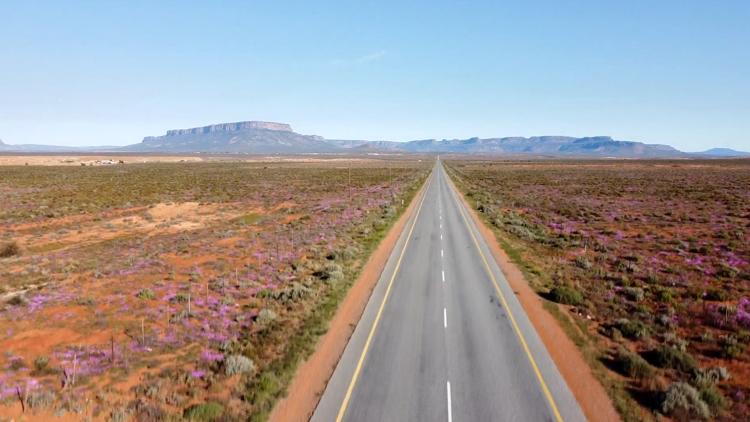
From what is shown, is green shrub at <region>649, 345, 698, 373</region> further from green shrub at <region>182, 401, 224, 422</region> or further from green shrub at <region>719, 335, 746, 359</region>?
green shrub at <region>182, 401, 224, 422</region>

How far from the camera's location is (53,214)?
1905 inches

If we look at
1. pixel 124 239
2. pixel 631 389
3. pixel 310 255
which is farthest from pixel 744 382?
pixel 124 239

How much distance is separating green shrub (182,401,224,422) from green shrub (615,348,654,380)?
14.7 meters

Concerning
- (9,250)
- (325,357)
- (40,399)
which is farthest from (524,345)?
(9,250)

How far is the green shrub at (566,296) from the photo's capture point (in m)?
21.7

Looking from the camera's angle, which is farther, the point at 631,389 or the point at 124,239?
the point at 124,239

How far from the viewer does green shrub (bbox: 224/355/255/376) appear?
1452cm

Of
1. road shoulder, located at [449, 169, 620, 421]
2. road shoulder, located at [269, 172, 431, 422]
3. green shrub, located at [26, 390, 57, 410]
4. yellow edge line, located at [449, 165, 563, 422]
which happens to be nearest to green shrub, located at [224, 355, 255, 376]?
road shoulder, located at [269, 172, 431, 422]

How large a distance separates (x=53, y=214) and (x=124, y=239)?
1936cm

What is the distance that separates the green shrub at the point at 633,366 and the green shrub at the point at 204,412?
14.7m

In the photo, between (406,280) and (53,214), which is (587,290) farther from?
(53,214)

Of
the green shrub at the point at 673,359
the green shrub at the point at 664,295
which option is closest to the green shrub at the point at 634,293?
the green shrub at the point at 664,295

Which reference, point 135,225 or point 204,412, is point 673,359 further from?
point 135,225

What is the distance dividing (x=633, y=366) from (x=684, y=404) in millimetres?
2397
